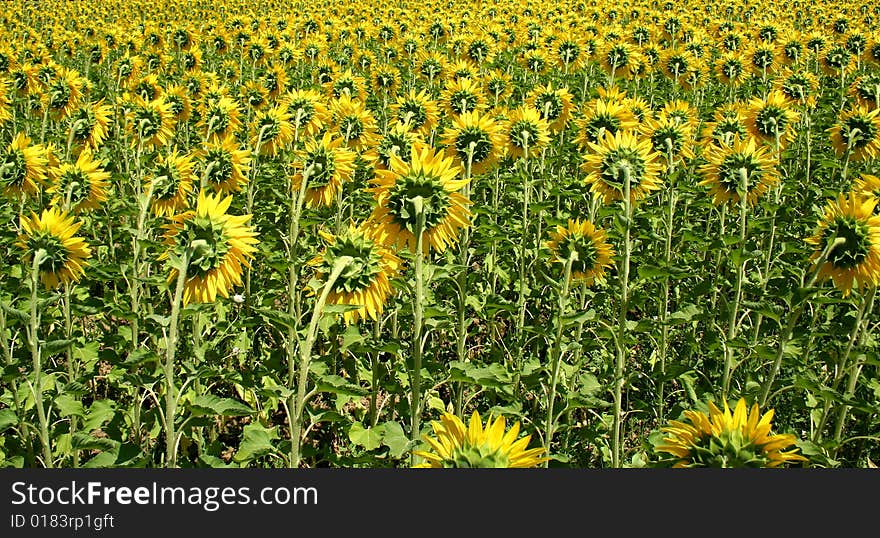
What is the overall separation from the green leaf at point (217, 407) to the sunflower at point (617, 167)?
2.31m

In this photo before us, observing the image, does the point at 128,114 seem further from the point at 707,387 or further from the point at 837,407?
the point at 837,407

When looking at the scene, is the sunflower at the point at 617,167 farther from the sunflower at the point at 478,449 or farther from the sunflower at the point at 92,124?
the sunflower at the point at 92,124

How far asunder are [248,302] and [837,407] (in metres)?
3.32

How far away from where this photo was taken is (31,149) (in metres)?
4.12

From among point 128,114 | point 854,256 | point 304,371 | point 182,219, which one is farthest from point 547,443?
point 128,114

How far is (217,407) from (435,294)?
2.39 meters

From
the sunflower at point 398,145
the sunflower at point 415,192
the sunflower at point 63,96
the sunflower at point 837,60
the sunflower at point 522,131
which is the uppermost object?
the sunflower at point 837,60

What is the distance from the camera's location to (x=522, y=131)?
4703mm

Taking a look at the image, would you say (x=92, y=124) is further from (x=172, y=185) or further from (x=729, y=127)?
(x=729, y=127)

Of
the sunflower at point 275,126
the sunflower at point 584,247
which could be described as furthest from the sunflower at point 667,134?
the sunflower at point 275,126

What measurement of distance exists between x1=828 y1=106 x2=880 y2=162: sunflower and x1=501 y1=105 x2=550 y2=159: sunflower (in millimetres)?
2135

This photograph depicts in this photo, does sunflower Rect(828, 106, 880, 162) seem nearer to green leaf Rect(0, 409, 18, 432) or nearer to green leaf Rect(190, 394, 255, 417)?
green leaf Rect(190, 394, 255, 417)

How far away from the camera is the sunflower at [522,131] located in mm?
4727

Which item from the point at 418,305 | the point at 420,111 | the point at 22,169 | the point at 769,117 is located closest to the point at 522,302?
the point at 418,305
